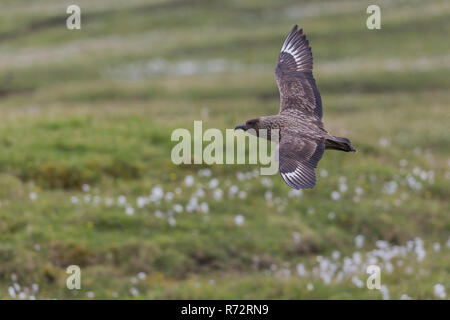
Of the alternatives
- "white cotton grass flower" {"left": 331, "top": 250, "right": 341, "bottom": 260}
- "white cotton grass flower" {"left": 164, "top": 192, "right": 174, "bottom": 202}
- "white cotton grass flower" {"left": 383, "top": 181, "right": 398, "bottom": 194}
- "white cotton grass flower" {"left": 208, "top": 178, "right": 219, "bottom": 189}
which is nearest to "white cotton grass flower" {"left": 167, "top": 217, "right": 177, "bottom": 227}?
"white cotton grass flower" {"left": 164, "top": 192, "right": 174, "bottom": 202}

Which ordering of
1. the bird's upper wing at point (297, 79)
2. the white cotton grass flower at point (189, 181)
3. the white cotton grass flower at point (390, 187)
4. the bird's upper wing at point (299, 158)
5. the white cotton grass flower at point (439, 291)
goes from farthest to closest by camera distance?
the white cotton grass flower at point (390, 187) < the white cotton grass flower at point (189, 181) < the white cotton grass flower at point (439, 291) < the bird's upper wing at point (297, 79) < the bird's upper wing at point (299, 158)

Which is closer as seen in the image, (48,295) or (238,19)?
(48,295)

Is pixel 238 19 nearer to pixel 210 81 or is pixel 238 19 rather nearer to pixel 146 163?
pixel 210 81

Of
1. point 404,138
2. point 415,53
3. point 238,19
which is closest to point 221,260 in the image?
point 404,138

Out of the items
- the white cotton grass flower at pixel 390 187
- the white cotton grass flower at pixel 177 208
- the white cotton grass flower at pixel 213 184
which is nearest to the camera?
the white cotton grass flower at pixel 177 208

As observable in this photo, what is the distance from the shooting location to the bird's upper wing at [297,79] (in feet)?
17.9

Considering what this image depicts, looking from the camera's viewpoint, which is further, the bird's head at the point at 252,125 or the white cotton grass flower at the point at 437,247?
the white cotton grass flower at the point at 437,247

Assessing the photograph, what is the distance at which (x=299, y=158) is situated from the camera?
4363mm

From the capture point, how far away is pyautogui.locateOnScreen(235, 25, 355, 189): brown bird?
435 centimetres

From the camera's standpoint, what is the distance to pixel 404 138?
2342 centimetres

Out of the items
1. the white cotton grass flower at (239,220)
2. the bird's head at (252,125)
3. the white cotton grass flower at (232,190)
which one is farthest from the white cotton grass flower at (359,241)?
the bird's head at (252,125)

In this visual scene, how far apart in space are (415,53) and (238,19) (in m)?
18.8

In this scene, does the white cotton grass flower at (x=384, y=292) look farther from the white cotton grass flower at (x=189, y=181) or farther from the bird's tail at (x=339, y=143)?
the bird's tail at (x=339, y=143)

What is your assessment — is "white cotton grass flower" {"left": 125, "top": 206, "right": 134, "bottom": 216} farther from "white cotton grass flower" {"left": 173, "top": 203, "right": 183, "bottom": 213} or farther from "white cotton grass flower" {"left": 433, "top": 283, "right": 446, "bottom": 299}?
"white cotton grass flower" {"left": 433, "top": 283, "right": 446, "bottom": 299}
